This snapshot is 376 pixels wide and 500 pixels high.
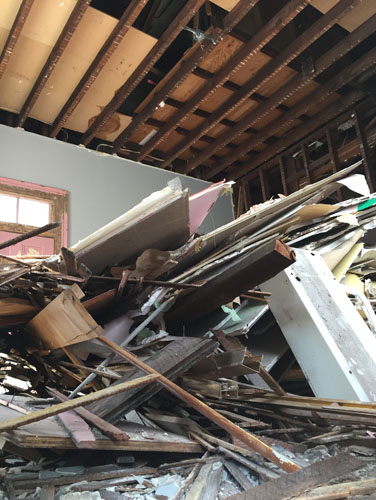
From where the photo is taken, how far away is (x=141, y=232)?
74.7 inches

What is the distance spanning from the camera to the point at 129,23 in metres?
3.55

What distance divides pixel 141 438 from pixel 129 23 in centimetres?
346

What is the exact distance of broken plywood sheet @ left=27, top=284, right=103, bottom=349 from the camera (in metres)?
1.61

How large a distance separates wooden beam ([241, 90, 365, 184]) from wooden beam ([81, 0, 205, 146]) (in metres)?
2.54

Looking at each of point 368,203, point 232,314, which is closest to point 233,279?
point 232,314

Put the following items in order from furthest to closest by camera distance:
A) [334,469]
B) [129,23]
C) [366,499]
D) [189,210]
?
[129,23] < [189,210] < [334,469] < [366,499]

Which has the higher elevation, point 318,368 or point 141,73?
point 141,73

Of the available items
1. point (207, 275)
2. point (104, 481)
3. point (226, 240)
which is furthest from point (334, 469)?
point (226, 240)

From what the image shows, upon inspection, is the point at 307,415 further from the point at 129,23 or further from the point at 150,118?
the point at 150,118

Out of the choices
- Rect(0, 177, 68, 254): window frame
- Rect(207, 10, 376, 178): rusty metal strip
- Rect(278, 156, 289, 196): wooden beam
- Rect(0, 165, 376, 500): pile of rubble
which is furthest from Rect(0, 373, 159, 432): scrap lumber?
Rect(278, 156, 289, 196): wooden beam

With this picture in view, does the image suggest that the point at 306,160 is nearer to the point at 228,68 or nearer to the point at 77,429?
the point at 228,68

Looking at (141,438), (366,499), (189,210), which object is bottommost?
(366,499)

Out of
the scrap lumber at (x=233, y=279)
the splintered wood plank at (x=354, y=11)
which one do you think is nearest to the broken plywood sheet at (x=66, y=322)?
the scrap lumber at (x=233, y=279)

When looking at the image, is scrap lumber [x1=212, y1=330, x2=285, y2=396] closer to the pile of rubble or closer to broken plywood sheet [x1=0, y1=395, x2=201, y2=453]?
the pile of rubble
